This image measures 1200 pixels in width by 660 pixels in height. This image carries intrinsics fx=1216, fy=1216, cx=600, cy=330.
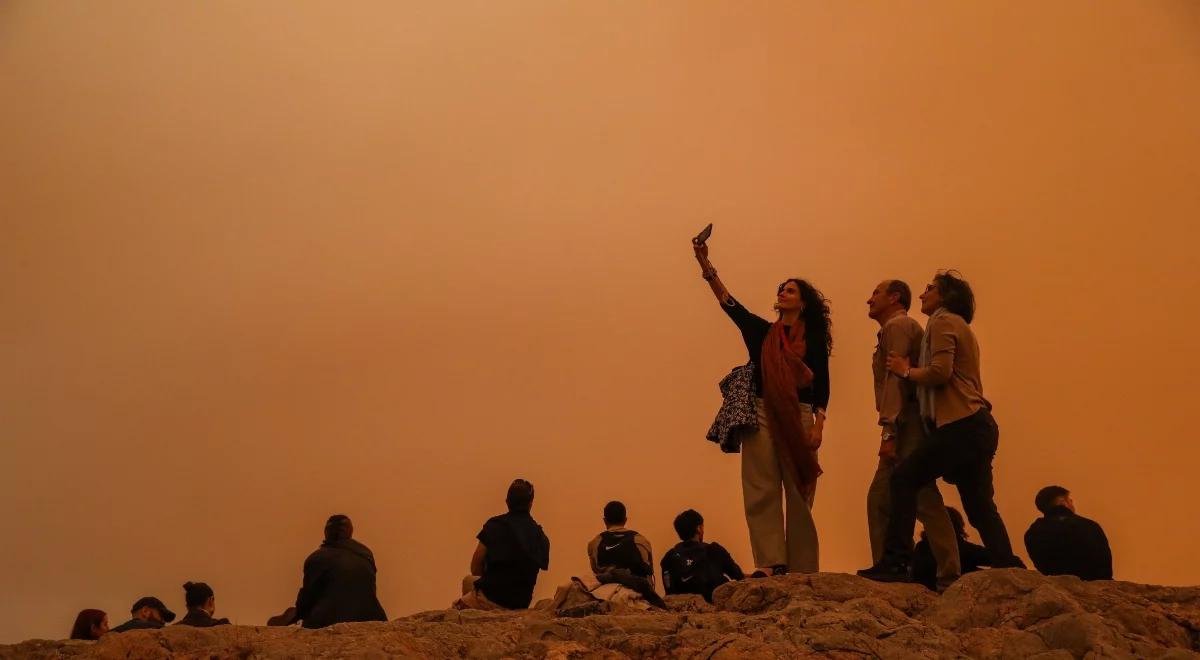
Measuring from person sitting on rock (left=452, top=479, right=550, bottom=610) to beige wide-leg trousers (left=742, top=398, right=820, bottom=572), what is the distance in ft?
3.29

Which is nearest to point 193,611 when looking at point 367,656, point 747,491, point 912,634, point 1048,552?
point 367,656

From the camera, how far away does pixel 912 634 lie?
13.4 ft

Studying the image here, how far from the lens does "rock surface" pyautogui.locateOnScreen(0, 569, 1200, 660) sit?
400 centimetres

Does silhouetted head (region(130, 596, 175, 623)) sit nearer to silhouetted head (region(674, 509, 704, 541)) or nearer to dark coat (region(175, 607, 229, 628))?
dark coat (region(175, 607, 229, 628))

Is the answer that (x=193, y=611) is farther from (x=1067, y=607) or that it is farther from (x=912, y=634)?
(x=1067, y=607)

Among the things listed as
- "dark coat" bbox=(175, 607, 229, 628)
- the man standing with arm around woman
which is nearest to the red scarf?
the man standing with arm around woman

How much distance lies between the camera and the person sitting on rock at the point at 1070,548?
207 inches

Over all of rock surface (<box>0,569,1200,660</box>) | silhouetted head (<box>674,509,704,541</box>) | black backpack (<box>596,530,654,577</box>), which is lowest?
rock surface (<box>0,569,1200,660</box>)

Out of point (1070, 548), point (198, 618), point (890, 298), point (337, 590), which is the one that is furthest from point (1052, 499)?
point (198, 618)

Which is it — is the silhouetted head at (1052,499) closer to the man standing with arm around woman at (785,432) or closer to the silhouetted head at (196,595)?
the man standing with arm around woman at (785,432)

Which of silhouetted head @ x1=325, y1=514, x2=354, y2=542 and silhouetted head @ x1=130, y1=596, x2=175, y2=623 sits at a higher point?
silhouetted head @ x1=325, y1=514, x2=354, y2=542

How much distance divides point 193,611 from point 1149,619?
4315 mm

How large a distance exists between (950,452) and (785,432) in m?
0.75

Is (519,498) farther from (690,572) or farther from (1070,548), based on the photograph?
(1070,548)
